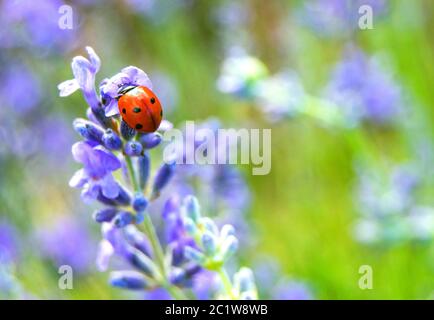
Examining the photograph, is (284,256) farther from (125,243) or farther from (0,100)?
(125,243)

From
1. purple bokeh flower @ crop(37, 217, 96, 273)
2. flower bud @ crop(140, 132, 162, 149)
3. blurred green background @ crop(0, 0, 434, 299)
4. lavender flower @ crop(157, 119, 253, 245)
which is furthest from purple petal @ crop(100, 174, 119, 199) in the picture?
purple bokeh flower @ crop(37, 217, 96, 273)

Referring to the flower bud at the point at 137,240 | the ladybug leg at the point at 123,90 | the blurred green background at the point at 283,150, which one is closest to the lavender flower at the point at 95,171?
the ladybug leg at the point at 123,90

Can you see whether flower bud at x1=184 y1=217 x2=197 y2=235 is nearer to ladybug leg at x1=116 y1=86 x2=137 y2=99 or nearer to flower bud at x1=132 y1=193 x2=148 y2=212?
flower bud at x1=132 y1=193 x2=148 y2=212

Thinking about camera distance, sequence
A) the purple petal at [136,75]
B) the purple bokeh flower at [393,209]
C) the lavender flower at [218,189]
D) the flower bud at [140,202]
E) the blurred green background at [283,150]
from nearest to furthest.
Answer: the purple petal at [136,75], the flower bud at [140,202], the lavender flower at [218,189], the purple bokeh flower at [393,209], the blurred green background at [283,150]

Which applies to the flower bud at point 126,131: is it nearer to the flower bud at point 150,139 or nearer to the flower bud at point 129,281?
the flower bud at point 150,139

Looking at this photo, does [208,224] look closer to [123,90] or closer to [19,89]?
[123,90]

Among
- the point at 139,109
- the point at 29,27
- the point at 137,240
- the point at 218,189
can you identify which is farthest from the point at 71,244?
the point at 139,109
